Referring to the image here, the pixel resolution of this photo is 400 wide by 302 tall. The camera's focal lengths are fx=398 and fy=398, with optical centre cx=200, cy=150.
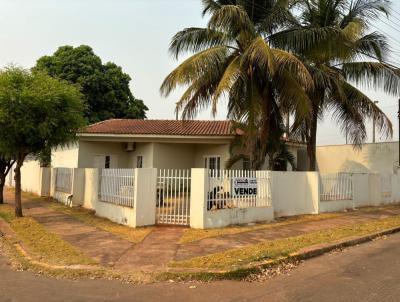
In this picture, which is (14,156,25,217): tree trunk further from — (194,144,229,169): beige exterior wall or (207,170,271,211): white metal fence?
(194,144,229,169): beige exterior wall

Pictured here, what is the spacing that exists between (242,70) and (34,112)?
22.1 ft

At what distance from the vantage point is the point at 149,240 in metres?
9.55

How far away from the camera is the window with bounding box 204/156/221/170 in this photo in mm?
20188

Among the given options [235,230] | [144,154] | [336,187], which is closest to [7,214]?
[144,154]

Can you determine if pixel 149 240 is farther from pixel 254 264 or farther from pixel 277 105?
pixel 277 105

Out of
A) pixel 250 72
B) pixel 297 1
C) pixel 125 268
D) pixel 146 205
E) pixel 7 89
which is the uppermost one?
pixel 297 1

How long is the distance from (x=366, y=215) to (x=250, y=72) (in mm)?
7025

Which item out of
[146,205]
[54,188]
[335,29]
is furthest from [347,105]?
[54,188]

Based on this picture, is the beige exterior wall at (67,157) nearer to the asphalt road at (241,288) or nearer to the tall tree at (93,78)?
the tall tree at (93,78)

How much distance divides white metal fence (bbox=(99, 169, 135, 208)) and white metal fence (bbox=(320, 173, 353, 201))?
767 cm

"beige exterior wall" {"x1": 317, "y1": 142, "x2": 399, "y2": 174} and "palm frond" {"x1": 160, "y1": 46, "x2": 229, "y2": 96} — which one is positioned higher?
"palm frond" {"x1": 160, "y1": 46, "x2": 229, "y2": 96}

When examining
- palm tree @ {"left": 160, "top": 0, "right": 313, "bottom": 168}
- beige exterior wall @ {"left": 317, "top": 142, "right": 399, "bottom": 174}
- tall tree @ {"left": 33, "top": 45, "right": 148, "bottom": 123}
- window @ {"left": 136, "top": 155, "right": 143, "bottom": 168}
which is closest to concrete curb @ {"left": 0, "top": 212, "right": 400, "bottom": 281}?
palm tree @ {"left": 160, "top": 0, "right": 313, "bottom": 168}

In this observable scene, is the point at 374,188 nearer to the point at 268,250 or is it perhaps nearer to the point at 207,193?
the point at 207,193

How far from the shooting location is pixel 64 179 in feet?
61.5
